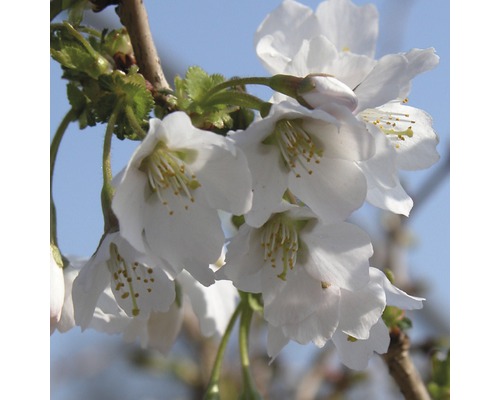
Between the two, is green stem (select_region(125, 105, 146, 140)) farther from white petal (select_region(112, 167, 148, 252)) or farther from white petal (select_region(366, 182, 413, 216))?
white petal (select_region(366, 182, 413, 216))

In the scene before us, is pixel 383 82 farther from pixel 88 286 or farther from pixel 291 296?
pixel 88 286

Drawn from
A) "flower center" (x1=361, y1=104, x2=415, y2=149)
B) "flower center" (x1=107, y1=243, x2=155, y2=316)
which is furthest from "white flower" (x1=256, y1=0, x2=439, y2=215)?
"flower center" (x1=107, y1=243, x2=155, y2=316)

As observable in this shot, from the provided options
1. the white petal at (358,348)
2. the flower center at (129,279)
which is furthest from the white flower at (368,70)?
the flower center at (129,279)

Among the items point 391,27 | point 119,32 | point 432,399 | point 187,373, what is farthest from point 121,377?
point 119,32

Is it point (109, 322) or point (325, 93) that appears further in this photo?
point (109, 322)

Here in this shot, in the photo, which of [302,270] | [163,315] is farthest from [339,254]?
[163,315]

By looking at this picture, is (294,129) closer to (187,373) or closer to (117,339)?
(187,373)

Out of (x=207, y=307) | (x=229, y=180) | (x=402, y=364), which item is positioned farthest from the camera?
(x=207, y=307)
